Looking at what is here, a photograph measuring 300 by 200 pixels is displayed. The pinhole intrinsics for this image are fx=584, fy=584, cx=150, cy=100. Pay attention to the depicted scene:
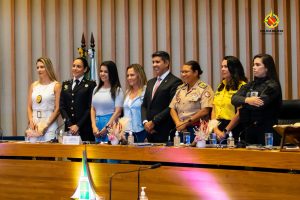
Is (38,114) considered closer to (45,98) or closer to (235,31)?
(45,98)

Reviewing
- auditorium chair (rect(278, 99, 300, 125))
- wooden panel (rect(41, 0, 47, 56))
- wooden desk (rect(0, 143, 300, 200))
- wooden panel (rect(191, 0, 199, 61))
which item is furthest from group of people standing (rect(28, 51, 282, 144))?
wooden panel (rect(41, 0, 47, 56))

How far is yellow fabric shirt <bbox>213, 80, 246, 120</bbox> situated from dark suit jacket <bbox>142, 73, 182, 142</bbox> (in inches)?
16.3

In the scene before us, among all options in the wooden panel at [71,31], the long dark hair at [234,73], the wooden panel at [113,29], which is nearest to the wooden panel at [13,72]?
the wooden panel at [71,31]

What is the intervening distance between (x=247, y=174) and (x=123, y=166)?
96cm

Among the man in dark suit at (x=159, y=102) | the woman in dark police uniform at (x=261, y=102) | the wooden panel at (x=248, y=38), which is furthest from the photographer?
the wooden panel at (x=248, y=38)

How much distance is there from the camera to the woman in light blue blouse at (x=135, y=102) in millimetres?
5117

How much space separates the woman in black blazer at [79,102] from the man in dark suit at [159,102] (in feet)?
A: 1.95

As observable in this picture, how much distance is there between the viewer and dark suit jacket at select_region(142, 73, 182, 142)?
4.94 metres

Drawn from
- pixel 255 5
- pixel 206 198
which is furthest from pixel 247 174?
pixel 255 5

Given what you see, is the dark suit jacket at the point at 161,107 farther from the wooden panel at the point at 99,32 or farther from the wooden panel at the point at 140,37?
the wooden panel at the point at 99,32

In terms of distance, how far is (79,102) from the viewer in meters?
5.36

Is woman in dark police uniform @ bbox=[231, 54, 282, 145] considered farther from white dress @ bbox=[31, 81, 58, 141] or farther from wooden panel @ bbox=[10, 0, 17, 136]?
wooden panel @ bbox=[10, 0, 17, 136]

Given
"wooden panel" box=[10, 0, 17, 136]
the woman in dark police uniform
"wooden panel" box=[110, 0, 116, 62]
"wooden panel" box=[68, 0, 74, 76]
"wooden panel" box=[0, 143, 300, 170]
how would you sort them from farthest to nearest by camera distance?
"wooden panel" box=[10, 0, 17, 136]
"wooden panel" box=[68, 0, 74, 76]
"wooden panel" box=[110, 0, 116, 62]
the woman in dark police uniform
"wooden panel" box=[0, 143, 300, 170]

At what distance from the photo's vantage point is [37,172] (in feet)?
14.7
